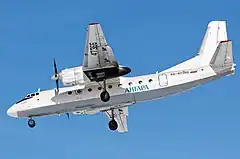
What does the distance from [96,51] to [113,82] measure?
458 centimetres

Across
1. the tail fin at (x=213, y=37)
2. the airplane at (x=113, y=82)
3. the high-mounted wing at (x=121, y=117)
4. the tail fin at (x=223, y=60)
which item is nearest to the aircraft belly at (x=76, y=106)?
the airplane at (x=113, y=82)

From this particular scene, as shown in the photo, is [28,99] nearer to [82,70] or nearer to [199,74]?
[82,70]

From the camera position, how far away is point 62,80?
4338 centimetres

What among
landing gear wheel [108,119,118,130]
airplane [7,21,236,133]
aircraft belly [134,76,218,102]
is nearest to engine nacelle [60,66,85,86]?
airplane [7,21,236,133]

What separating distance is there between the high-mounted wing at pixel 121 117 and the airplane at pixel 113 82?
464 centimetres

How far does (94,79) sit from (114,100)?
2117 millimetres

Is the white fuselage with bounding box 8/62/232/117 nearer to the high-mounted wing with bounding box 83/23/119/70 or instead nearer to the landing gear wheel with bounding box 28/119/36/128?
the landing gear wheel with bounding box 28/119/36/128

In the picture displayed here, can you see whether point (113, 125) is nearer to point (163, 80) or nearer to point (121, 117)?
point (121, 117)

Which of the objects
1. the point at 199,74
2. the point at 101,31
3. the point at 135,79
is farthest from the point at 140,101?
the point at 101,31

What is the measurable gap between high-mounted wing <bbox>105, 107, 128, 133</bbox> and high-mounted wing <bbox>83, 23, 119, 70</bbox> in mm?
9596

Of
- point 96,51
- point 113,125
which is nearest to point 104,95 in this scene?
point 96,51

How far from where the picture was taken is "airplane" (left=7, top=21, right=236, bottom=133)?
41.7 metres

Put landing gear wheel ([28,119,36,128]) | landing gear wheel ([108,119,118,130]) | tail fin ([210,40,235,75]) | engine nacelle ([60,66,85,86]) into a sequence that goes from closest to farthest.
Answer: tail fin ([210,40,235,75])
engine nacelle ([60,66,85,86])
landing gear wheel ([28,119,36,128])
landing gear wheel ([108,119,118,130])

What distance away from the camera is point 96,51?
40.0 metres
